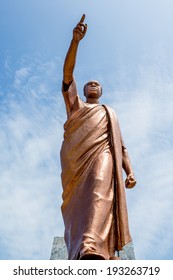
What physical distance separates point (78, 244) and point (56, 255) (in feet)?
8.44

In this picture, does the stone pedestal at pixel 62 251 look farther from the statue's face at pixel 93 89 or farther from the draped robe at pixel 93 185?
the statue's face at pixel 93 89

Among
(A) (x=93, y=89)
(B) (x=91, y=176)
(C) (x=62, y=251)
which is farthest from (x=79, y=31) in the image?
(C) (x=62, y=251)

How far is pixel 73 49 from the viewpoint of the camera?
6.82 m

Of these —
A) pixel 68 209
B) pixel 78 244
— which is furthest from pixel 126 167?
pixel 78 244

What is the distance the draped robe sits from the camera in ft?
17.4

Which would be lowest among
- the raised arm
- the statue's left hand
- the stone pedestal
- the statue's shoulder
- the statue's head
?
the stone pedestal

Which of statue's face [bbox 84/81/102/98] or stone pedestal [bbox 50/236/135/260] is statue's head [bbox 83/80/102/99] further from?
stone pedestal [bbox 50/236/135/260]

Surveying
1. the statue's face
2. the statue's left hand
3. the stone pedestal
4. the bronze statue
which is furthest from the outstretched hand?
the stone pedestal

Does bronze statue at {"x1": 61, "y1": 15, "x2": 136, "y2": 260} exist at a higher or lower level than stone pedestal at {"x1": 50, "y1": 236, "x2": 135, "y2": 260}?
higher

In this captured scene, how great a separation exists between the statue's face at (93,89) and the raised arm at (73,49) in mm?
392

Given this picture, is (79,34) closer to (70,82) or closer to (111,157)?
(70,82)

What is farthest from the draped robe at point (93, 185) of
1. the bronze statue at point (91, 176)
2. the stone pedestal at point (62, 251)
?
the stone pedestal at point (62, 251)
